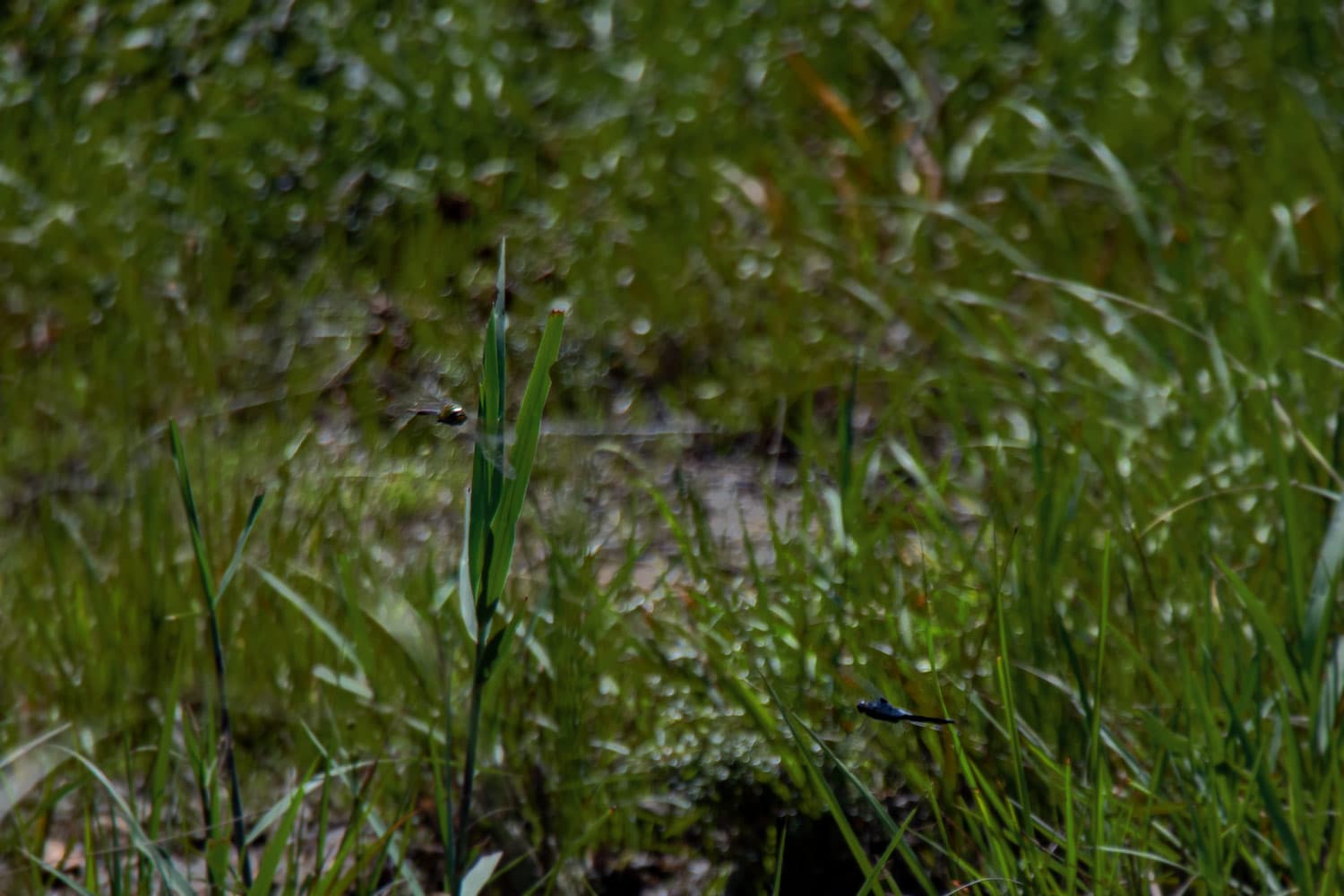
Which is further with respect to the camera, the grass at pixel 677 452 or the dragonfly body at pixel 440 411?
the grass at pixel 677 452

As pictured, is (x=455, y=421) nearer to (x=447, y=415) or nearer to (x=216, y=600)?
(x=447, y=415)

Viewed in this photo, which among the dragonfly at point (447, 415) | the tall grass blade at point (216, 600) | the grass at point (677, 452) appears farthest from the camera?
the grass at point (677, 452)

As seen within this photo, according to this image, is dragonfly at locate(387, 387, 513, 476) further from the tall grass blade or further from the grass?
the tall grass blade

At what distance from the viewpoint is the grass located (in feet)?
4.75

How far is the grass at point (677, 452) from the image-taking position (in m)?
1.45

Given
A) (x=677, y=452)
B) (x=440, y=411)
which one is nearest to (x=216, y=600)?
(x=440, y=411)

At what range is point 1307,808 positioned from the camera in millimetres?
1446

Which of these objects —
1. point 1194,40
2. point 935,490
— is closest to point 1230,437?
point 935,490

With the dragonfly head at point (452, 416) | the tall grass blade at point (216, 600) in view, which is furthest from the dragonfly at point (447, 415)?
the tall grass blade at point (216, 600)

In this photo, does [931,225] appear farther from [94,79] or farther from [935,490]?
[94,79]

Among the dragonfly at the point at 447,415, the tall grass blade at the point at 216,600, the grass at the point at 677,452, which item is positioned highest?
the dragonfly at the point at 447,415

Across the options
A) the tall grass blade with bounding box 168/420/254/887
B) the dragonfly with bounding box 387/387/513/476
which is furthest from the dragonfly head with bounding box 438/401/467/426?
the tall grass blade with bounding box 168/420/254/887

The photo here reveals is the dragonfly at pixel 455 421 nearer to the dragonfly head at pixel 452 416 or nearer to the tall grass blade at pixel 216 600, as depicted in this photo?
the dragonfly head at pixel 452 416

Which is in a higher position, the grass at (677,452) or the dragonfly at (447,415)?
the dragonfly at (447,415)
